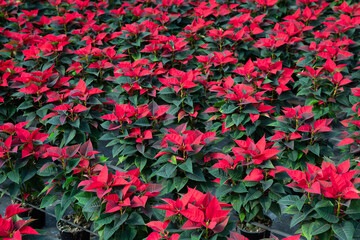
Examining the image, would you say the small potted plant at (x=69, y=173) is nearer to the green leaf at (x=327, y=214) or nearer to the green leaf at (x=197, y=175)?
the green leaf at (x=197, y=175)

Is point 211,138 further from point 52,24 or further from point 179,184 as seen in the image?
point 52,24

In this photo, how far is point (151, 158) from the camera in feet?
8.86

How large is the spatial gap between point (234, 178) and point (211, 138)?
0.29 m

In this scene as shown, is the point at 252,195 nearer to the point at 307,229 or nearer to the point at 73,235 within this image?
the point at 307,229

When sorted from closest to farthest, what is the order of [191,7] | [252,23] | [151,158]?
[151,158] → [252,23] → [191,7]

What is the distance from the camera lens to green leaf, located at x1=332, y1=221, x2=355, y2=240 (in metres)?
1.93

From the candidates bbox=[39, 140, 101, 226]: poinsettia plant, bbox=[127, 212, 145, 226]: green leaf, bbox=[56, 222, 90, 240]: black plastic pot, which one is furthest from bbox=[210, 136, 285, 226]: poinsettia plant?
bbox=[56, 222, 90, 240]: black plastic pot

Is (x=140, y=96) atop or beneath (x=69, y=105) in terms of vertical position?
beneath

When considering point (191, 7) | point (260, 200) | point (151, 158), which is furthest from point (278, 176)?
point (191, 7)

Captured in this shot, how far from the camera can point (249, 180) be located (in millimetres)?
2287

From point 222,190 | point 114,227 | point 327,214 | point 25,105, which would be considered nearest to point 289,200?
point 327,214

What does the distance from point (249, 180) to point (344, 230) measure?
54 cm

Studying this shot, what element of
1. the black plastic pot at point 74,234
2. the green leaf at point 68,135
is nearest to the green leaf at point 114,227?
the black plastic pot at point 74,234

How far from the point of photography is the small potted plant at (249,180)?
2281mm
